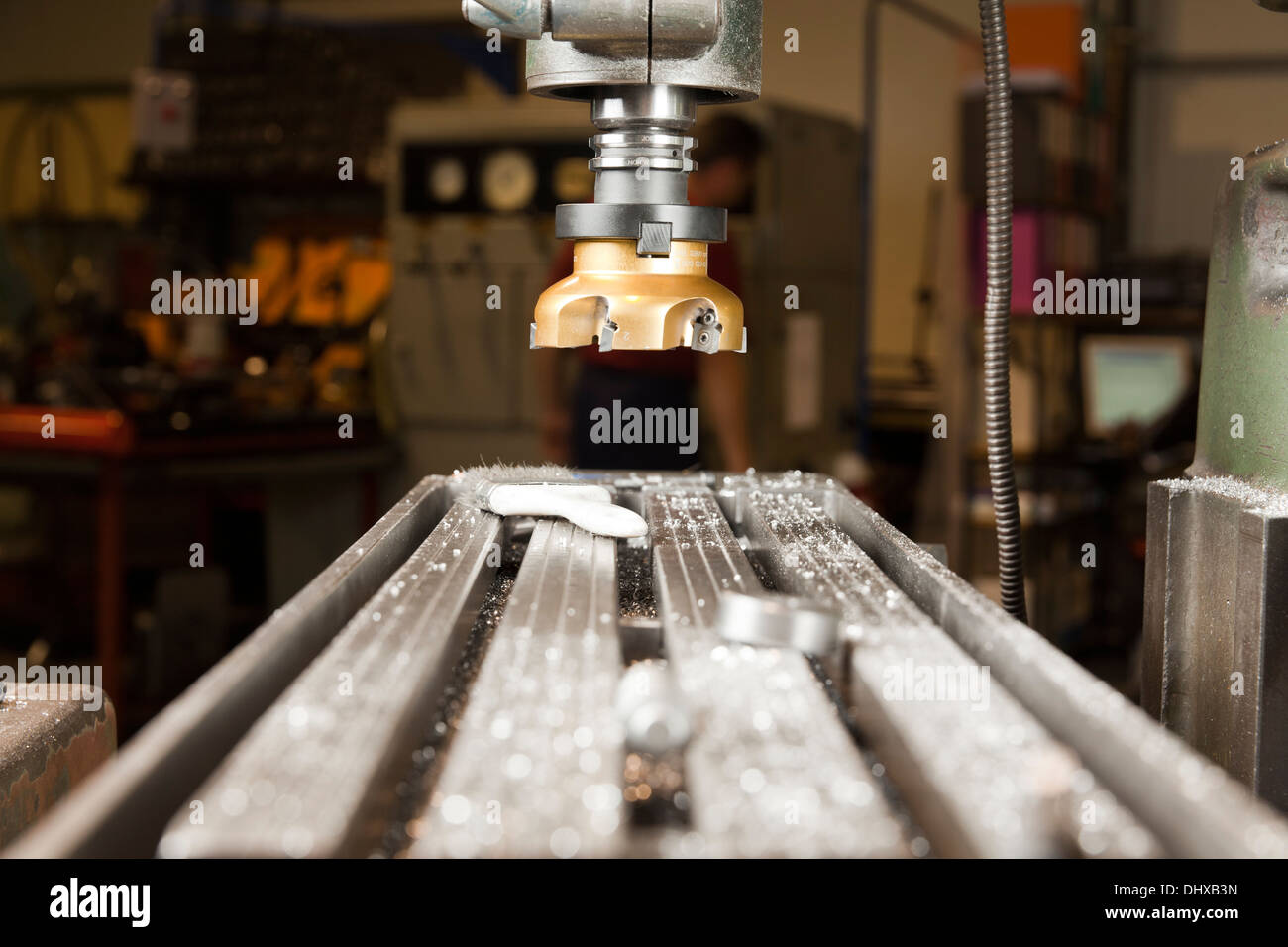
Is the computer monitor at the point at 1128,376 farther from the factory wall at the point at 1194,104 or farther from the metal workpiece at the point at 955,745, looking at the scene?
the metal workpiece at the point at 955,745

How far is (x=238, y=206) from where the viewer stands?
17.5 ft

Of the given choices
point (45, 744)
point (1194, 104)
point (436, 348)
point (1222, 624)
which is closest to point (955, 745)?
point (1222, 624)

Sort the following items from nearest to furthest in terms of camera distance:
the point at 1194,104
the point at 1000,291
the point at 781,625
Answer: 1. the point at 781,625
2. the point at 1000,291
3. the point at 1194,104

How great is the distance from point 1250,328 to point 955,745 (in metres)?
0.59

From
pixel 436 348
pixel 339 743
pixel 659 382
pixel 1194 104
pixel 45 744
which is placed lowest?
pixel 45 744

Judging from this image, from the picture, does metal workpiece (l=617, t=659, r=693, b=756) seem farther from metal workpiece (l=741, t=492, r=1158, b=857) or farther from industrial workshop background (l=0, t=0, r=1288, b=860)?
industrial workshop background (l=0, t=0, r=1288, b=860)

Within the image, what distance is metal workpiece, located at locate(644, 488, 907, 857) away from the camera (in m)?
0.55

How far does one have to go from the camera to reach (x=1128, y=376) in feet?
13.1

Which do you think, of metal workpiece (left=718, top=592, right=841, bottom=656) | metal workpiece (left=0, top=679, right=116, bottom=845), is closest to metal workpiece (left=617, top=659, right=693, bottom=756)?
metal workpiece (left=718, top=592, right=841, bottom=656)

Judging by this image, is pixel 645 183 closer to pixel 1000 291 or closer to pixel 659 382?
pixel 1000 291

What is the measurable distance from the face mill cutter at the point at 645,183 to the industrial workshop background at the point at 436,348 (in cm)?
208

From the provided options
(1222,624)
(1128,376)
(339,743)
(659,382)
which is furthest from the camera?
(1128,376)
